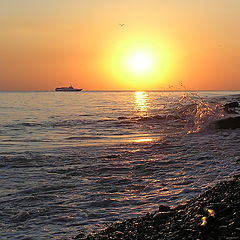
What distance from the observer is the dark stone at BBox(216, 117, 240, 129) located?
18.1 meters

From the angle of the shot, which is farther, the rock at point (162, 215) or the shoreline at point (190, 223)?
the rock at point (162, 215)

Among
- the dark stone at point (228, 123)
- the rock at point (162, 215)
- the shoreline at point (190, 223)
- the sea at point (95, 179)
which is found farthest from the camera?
the dark stone at point (228, 123)

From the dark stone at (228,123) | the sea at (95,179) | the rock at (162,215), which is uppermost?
the dark stone at (228,123)

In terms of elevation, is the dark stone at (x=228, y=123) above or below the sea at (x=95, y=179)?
above

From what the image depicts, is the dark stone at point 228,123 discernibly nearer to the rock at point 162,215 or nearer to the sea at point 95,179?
the sea at point 95,179

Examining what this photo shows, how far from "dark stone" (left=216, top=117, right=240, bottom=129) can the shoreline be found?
13309 millimetres

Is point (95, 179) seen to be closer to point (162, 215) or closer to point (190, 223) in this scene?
point (162, 215)

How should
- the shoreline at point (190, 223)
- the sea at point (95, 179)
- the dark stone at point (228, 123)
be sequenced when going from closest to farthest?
the shoreline at point (190, 223)
the sea at point (95, 179)
the dark stone at point (228, 123)

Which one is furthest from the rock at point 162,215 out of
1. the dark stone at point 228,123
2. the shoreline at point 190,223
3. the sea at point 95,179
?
the dark stone at point 228,123

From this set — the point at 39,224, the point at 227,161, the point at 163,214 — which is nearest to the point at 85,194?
the point at 39,224

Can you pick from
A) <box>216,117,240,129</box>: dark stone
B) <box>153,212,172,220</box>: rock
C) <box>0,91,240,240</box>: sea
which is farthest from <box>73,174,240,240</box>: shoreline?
<box>216,117,240,129</box>: dark stone

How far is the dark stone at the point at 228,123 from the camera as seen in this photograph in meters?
18.1

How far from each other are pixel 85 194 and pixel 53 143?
8.19 m

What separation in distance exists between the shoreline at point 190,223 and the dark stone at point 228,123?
13.3m
